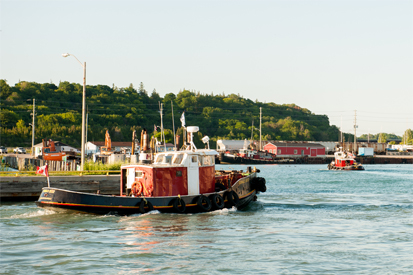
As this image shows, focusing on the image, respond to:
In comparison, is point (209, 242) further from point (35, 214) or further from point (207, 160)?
point (35, 214)

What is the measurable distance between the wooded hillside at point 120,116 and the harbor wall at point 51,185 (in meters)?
68.3

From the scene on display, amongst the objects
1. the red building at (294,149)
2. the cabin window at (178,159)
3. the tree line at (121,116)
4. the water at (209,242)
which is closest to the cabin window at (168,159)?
the cabin window at (178,159)

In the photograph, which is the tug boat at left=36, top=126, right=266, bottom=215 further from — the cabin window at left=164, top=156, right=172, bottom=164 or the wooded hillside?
the wooded hillside

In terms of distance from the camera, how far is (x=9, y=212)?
2348 cm

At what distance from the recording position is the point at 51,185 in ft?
91.7

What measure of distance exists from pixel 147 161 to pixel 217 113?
483 ft

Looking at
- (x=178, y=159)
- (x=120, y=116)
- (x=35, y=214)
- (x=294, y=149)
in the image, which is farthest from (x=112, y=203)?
(x=120, y=116)

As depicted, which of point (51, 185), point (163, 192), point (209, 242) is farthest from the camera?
point (51, 185)

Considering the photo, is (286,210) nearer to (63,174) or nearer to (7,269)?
Answer: (63,174)

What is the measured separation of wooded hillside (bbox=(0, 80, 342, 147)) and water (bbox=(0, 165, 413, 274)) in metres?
75.3

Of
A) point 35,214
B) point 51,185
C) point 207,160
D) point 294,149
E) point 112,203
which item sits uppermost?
point 294,149

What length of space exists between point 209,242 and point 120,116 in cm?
12660

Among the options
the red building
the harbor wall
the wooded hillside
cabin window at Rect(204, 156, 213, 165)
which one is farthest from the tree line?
cabin window at Rect(204, 156, 213, 165)

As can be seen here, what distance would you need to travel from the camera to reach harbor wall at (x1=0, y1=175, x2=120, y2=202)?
27.5m
